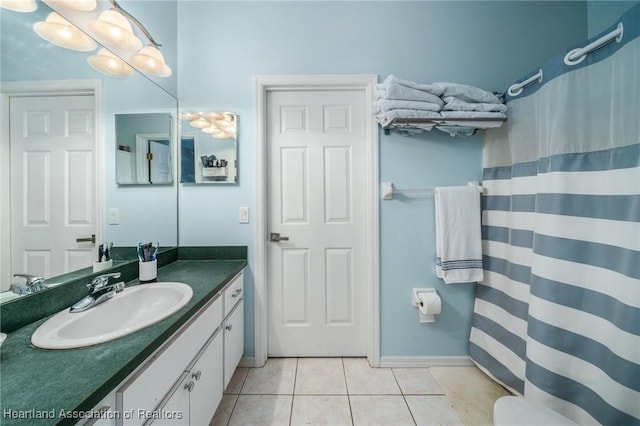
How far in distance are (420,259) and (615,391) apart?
985 mm

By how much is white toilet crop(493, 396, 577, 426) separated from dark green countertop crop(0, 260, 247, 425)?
4.04 ft

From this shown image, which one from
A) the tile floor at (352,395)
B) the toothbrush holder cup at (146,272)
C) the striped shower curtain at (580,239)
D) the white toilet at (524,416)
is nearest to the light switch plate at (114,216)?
the toothbrush holder cup at (146,272)

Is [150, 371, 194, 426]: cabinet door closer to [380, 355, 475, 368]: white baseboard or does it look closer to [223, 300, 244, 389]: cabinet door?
[223, 300, 244, 389]: cabinet door

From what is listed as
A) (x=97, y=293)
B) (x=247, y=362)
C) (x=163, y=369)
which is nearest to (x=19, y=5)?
(x=97, y=293)

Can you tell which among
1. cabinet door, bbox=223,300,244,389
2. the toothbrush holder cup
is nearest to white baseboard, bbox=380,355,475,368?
cabinet door, bbox=223,300,244,389

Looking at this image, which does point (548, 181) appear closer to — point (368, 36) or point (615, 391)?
point (615, 391)

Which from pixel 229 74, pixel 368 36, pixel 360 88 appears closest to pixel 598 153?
pixel 360 88

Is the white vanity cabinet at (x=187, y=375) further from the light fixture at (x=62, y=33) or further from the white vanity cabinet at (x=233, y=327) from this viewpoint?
the light fixture at (x=62, y=33)

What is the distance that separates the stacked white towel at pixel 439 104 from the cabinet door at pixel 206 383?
1.64 metres

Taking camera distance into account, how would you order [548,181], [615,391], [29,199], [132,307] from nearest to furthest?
[29,199]
[615,391]
[132,307]
[548,181]

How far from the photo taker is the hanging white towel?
1.63m

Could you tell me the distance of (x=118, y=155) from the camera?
1.22 m

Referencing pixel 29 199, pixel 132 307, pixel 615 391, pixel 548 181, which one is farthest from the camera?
pixel 548 181

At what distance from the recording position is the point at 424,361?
1.75m
